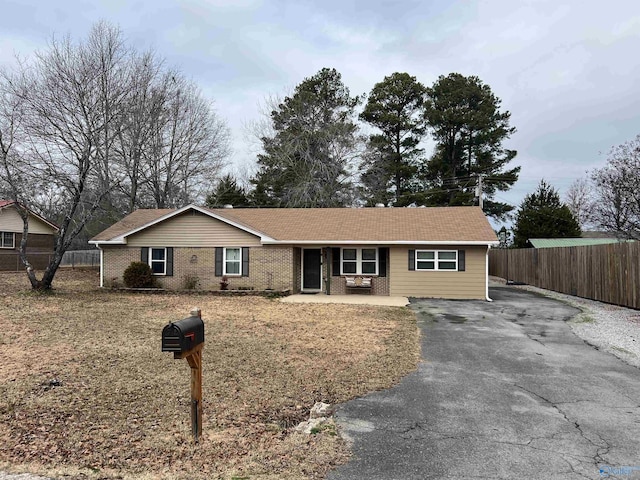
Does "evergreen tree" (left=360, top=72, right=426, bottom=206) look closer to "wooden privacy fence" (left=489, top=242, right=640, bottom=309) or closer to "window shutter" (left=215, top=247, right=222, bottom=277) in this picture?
"wooden privacy fence" (left=489, top=242, right=640, bottom=309)

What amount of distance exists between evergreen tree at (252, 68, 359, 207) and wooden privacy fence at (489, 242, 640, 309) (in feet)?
40.8

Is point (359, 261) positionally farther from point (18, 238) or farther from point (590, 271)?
point (18, 238)

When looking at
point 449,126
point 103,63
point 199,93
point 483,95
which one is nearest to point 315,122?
point 199,93

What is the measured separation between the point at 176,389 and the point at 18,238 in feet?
91.2

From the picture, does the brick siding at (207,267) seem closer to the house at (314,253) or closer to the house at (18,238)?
the house at (314,253)

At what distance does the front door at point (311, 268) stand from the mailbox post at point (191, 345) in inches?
555

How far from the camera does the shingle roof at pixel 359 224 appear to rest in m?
17.0

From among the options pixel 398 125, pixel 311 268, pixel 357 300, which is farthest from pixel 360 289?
pixel 398 125

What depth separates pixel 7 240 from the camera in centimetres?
2659

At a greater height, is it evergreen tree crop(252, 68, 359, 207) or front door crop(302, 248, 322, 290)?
evergreen tree crop(252, 68, 359, 207)

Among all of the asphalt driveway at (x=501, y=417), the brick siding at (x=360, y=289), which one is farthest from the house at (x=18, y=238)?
the asphalt driveway at (x=501, y=417)

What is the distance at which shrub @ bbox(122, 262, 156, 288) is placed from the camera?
17.6m

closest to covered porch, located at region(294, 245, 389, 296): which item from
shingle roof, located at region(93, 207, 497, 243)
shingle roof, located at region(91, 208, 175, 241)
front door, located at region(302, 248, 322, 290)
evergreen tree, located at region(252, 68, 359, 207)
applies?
front door, located at region(302, 248, 322, 290)

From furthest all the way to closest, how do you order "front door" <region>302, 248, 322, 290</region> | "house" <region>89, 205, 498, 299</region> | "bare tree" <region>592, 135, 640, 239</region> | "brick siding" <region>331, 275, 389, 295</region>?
1. "bare tree" <region>592, 135, 640, 239</region>
2. "front door" <region>302, 248, 322, 290</region>
3. "brick siding" <region>331, 275, 389, 295</region>
4. "house" <region>89, 205, 498, 299</region>
